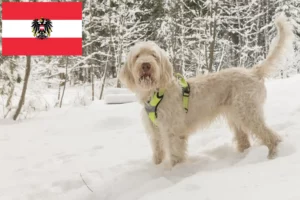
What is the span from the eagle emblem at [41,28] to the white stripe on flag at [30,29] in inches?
5.4

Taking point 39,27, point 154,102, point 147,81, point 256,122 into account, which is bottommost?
point 256,122

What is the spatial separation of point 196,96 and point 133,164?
52.0 inches

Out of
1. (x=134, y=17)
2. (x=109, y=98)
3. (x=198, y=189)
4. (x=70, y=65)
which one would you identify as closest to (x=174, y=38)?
(x=134, y=17)

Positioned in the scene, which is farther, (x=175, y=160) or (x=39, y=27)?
(x=39, y=27)

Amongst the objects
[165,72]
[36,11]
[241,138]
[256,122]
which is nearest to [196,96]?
[165,72]

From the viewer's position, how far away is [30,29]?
1021 cm

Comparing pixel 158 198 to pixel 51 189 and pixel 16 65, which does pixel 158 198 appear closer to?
pixel 51 189

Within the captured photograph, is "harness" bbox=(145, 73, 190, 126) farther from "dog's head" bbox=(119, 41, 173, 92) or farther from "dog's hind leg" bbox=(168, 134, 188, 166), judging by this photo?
"dog's hind leg" bbox=(168, 134, 188, 166)

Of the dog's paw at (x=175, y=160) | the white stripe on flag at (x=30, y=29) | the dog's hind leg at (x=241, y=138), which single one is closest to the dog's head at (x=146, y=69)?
the dog's paw at (x=175, y=160)

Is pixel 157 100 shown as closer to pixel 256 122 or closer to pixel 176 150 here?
pixel 176 150

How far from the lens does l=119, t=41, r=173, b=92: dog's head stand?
12.1 feet

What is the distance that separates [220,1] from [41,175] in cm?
1594

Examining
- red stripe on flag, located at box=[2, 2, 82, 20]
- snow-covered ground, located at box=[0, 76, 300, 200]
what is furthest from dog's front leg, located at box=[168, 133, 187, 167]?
red stripe on flag, located at box=[2, 2, 82, 20]

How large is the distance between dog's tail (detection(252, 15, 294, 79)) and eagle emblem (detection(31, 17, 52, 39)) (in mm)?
8466
